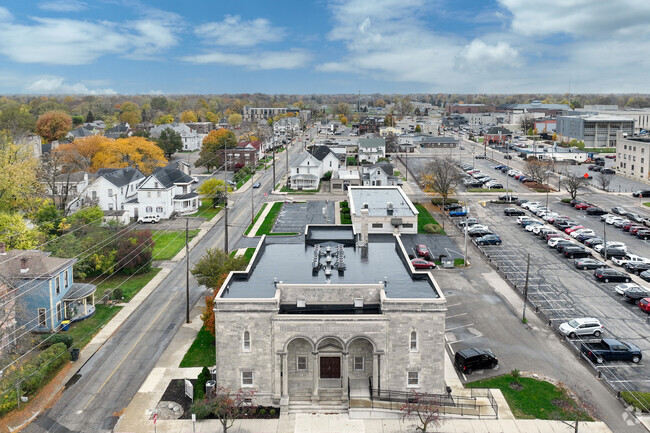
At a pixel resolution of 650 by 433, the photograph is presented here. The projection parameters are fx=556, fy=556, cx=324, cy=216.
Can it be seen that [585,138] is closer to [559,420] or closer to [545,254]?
[545,254]

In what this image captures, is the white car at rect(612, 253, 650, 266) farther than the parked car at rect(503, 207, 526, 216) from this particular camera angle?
No

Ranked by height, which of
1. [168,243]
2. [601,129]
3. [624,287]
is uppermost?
[601,129]

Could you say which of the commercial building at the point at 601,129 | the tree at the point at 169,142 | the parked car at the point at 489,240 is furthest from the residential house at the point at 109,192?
the commercial building at the point at 601,129

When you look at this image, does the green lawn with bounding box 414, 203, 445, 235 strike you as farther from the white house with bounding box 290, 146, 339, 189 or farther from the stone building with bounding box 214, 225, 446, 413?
the stone building with bounding box 214, 225, 446, 413

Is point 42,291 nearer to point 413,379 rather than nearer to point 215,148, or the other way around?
point 413,379

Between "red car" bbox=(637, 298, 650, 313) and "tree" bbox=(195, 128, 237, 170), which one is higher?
"tree" bbox=(195, 128, 237, 170)

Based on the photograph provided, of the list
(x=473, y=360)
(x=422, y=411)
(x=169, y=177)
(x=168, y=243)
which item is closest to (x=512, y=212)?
(x=168, y=243)

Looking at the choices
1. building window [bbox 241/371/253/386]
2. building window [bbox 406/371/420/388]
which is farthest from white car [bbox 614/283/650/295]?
building window [bbox 241/371/253/386]
